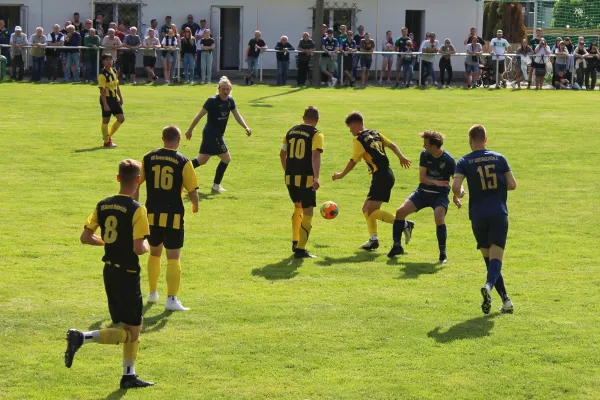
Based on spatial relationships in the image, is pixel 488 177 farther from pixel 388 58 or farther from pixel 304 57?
pixel 388 58

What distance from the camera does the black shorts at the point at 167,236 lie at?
1156cm

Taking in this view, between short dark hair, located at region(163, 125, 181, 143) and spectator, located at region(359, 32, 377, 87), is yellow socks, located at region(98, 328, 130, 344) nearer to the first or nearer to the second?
short dark hair, located at region(163, 125, 181, 143)

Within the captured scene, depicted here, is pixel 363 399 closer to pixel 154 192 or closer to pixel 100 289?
pixel 154 192

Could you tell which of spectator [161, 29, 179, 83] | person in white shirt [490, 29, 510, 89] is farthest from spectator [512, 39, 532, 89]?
spectator [161, 29, 179, 83]

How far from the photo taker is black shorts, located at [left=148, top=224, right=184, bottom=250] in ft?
37.9

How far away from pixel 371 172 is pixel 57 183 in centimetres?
766

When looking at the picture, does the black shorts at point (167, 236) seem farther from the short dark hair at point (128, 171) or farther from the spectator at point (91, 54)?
the spectator at point (91, 54)

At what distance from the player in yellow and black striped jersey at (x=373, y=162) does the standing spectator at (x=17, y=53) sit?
2460 centimetres

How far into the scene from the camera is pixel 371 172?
1532cm

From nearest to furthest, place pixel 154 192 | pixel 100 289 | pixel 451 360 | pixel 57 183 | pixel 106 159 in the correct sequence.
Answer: pixel 451 360, pixel 154 192, pixel 100 289, pixel 57 183, pixel 106 159

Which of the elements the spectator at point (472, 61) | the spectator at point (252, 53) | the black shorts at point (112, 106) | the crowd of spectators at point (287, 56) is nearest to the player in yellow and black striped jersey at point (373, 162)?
→ the black shorts at point (112, 106)

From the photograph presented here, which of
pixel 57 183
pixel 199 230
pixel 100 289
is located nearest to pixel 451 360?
pixel 100 289

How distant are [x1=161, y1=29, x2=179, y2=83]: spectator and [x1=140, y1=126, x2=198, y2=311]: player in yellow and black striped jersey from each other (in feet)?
90.0

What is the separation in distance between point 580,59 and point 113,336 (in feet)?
110
